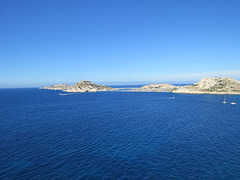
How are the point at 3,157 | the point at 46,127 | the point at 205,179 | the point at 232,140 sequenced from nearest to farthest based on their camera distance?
the point at 205,179, the point at 3,157, the point at 232,140, the point at 46,127

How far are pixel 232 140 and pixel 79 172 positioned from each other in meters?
42.6

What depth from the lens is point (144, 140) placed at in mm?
45656

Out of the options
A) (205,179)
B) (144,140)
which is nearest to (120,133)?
(144,140)

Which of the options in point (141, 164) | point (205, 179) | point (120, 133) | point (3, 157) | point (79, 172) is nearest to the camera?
point (205, 179)

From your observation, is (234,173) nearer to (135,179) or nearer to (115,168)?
(135,179)

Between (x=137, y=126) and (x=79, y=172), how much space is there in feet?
115

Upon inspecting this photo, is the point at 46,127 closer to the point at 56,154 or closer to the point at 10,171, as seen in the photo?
the point at 56,154

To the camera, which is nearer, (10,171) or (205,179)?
(205,179)

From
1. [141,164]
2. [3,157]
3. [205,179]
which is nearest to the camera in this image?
[205,179]

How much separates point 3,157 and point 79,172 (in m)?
20.0

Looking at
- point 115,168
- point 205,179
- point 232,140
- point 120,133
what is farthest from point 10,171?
point 232,140

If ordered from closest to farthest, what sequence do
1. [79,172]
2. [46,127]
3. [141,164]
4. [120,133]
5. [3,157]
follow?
1. [79,172]
2. [141,164]
3. [3,157]
4. [120,133]
5. [46,127]

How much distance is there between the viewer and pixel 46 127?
197 ft

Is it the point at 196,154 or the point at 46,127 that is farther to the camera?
the point at 46,127
